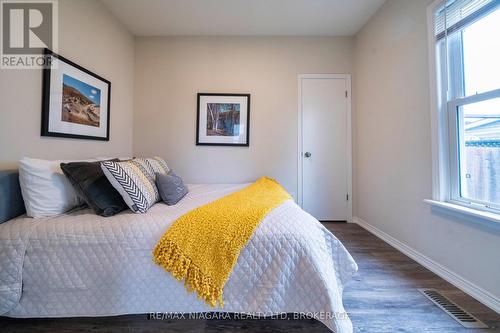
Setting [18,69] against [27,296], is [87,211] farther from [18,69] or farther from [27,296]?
[18,69]

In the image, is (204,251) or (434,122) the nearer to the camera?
(204,251)

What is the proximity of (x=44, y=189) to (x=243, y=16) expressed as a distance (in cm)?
256

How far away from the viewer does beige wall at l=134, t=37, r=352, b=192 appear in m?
2.82

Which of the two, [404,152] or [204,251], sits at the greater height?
[404,152]

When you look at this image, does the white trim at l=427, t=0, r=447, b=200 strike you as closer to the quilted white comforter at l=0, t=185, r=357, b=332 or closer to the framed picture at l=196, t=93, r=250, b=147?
the quilted white comforter at l=0, t=185, r=357, b=332

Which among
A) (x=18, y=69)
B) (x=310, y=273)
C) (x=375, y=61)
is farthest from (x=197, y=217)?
(x=375, y=61)

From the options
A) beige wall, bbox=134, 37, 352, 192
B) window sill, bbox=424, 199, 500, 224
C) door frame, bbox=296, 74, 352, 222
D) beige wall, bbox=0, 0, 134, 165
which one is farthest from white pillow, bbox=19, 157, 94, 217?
window sill, bbox=424, 199, 500, 224

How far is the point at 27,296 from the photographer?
106 cm

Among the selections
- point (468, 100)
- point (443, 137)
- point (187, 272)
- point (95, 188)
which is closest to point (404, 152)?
point (443, 137)

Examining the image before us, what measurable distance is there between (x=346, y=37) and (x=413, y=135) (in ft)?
5.96

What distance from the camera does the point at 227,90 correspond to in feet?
9.26

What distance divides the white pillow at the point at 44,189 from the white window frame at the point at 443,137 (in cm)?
271

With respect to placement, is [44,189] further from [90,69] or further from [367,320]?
[367,320]

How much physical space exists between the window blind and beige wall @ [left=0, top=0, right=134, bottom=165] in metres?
3.19
